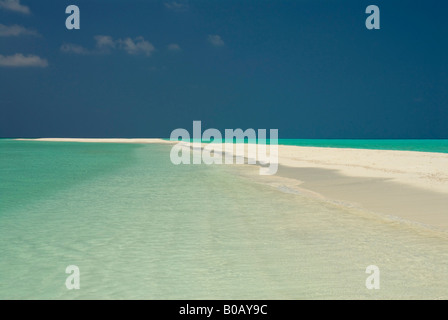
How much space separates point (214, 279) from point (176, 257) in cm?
144

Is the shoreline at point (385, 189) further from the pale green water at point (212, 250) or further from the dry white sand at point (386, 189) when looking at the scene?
the pale green water at point (212, 250)

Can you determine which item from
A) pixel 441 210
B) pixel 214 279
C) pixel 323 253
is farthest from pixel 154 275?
pixel 441 210

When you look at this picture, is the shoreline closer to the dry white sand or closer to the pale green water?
the dry white sand

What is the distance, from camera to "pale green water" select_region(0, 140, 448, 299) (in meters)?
6.49

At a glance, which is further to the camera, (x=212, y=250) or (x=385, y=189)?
(x=385, y=189)

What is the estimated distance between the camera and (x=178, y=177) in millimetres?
Answer: 24703

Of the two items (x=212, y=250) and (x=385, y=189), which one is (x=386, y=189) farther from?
(x=212, y=250)

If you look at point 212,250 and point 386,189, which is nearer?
point 212,250

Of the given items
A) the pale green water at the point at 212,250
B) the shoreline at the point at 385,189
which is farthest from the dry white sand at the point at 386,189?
the pale green water at the point at 212,250

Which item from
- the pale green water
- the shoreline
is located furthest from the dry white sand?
the pale green water

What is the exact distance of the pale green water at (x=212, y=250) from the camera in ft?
21.3

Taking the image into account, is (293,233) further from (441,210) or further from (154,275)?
(441,210)

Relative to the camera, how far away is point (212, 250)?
28.2ft

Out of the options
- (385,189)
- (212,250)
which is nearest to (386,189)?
(385,189)
